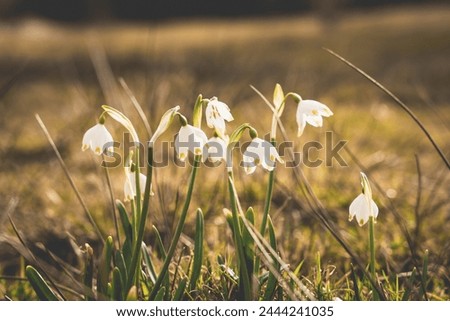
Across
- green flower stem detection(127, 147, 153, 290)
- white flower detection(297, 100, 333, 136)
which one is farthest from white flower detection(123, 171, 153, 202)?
white flower detection(297, 100, 333, 136)

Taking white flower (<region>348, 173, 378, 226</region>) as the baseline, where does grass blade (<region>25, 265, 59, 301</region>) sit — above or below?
below

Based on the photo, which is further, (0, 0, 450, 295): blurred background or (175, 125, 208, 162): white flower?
(0, 0, 450, 295): blurred background

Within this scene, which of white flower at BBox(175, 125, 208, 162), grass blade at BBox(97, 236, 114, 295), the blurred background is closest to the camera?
white flower at BBox(175, 125, 208, 162)

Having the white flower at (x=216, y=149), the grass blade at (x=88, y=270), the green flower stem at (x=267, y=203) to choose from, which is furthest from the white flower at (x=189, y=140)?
the grass blade at (x=88, y=270)

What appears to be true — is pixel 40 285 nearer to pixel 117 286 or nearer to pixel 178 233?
pixel 117 286

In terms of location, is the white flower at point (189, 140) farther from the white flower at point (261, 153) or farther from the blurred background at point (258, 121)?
the blurred background at point (258, 121)

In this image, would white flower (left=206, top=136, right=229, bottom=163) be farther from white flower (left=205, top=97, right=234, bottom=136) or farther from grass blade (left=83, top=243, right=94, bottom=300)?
grass blade (left=83, top=243, right=94, bottom=300)
